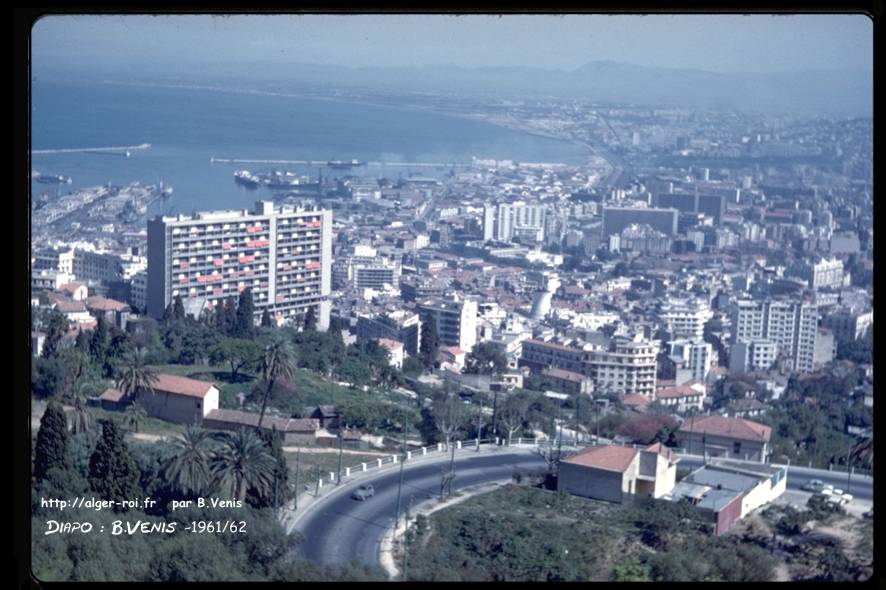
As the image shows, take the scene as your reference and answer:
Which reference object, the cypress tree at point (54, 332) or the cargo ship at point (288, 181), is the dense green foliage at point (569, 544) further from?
the cargo ship at point (288, 181)

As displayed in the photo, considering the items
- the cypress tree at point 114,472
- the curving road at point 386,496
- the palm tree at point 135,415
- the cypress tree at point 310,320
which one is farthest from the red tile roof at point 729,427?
the cypress tree at point 114,472

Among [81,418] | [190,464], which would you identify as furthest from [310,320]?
[190,464]

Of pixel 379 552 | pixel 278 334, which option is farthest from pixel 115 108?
pixel 379 552

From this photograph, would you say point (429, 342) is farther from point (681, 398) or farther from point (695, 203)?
point (695, 203)

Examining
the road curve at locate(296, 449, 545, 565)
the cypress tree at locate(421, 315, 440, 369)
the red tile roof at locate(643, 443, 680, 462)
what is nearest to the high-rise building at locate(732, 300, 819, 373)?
the red tile roof at locate(643, 443, 680, 462)

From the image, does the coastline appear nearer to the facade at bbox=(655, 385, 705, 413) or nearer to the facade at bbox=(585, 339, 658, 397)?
the facade at bbox=(585, 339, 658, 397)
